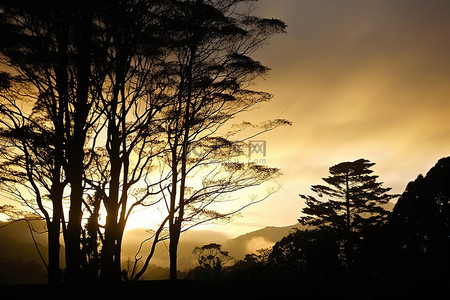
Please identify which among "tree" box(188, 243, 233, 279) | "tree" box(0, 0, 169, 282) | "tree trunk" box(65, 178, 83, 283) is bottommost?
"tree" box(188, 243, 233, 279)

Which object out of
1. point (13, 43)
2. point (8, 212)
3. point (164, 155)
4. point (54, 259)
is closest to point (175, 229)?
point (164, 155)

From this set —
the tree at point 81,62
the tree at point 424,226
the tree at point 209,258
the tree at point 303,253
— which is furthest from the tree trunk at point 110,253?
the tree at point 209,258

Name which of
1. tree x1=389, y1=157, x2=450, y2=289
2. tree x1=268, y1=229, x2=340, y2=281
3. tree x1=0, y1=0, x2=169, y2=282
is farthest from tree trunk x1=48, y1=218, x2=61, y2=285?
tree x1=389, y1=157, x2=450, y2=289

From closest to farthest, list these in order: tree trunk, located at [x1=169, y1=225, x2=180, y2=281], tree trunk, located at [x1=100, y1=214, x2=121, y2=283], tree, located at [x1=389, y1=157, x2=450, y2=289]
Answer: tree trunk, located at [x1=100, y1=214, x2=121, y2=283] < tree trunk, located at [x1=169, y1=225, x2=180, y2=281] < tree, located at [x1=389, y1=157, x2=450, y2=289]

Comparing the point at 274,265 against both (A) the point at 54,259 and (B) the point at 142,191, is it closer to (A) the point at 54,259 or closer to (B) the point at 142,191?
(B) the point at 142,191

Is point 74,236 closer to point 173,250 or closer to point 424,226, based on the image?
point 173,250

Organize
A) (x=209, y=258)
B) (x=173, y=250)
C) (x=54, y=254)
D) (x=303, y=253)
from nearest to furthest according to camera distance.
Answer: (x=54, y=254)
(x=173, y=250)
(x=303, y=253)
(x=209, y=258)

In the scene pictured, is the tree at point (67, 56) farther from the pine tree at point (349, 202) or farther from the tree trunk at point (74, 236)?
the pine tree at point (349, 202)

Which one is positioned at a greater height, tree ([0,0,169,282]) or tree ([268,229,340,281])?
tree ([0,0,169,282])

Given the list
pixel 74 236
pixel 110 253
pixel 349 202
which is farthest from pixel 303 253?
pixel 74 236

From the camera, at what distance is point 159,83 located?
11547mm

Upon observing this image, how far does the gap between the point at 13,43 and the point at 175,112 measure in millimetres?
5758

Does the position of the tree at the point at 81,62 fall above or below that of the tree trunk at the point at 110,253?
above

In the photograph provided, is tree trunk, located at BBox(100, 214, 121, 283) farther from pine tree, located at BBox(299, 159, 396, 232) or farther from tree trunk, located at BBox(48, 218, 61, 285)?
pine tree, located at BBox(299, 159, 396, 232)
